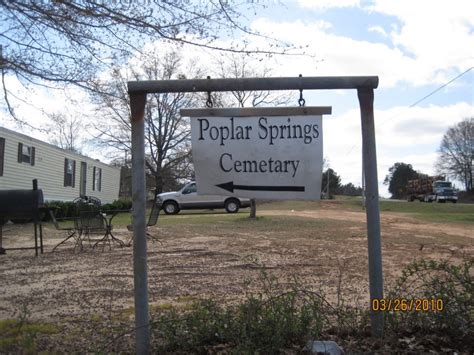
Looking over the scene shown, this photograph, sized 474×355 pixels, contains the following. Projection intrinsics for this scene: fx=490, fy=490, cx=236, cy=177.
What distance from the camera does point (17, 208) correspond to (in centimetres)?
870

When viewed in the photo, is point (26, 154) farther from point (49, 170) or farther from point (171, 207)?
point (171, 207)

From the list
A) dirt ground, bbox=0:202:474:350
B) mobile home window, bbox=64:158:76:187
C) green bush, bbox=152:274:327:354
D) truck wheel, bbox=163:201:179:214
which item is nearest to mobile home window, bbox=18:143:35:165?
mobile home window, bbox=64:158:76:187

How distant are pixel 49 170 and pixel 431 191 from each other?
4200 centimetres

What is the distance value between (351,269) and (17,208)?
5.87 meters

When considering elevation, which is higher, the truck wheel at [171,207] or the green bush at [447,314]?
the truck wheel at [171,207]

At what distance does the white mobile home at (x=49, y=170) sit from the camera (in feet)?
55.9

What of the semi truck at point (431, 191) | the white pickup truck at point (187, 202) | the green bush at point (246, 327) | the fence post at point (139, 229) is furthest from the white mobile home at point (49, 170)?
the semi truck at point (431, 191)

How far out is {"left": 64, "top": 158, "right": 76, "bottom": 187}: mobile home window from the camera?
74.8 ft

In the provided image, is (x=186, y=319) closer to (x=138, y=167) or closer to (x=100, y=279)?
(x=138, y=167)

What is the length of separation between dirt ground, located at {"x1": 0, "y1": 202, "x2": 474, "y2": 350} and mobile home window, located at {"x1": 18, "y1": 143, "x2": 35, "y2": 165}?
6.91 metres

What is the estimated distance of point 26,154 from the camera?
1859cm
